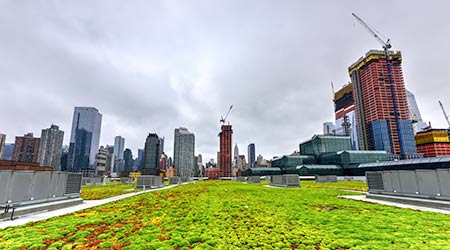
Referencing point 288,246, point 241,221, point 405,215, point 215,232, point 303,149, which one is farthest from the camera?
point 303,149

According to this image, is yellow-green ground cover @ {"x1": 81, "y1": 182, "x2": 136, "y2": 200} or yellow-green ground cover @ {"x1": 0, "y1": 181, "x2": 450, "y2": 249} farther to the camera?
yellow-green ground cover @ {"x1": 81, "y1": 182, "x2": 136, "y2": 200}

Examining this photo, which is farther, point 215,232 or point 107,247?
point 215,232

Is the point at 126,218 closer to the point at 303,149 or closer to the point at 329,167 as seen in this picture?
the point at 329,167

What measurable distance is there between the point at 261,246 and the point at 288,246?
1.19 metres

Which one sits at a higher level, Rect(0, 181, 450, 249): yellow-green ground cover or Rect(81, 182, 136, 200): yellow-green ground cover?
Rect(0, 181, 450, 249): yellow-green ground cover

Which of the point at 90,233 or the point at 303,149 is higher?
the point at 303,149

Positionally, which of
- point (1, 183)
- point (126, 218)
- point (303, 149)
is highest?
point (303, 149)

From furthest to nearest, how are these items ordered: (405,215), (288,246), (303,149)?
1. (303,149)
2. (405,215)
3. (288,246)

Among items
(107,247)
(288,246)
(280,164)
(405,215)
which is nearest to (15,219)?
(107,247)

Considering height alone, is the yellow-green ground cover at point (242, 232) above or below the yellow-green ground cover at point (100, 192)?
above

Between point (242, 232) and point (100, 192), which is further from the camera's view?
point (100, 192)

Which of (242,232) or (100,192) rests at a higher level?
(242,232)

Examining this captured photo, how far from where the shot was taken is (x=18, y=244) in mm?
9383

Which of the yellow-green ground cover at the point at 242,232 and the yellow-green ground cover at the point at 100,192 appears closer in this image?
the yellow-green ground cover at the point at 242,232
